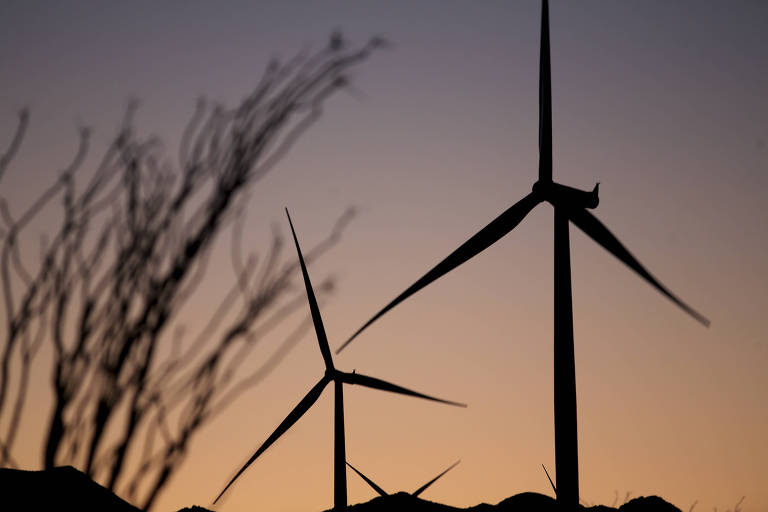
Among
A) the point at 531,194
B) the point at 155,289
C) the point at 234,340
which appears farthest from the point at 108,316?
the point at 531,194

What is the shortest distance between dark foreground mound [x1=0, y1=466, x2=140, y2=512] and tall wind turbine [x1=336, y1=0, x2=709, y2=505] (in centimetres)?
1206

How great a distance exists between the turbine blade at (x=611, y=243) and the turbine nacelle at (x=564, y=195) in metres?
0.09

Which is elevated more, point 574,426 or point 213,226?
point 213,226

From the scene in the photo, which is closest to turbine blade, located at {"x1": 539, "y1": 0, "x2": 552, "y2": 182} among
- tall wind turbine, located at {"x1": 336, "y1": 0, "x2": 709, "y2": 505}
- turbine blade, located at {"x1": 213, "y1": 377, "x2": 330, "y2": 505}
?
tall wind turbine, located at {"x1": 336, "y1": 0, "x2": 709, "y2": 505}

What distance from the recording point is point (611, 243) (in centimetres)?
820

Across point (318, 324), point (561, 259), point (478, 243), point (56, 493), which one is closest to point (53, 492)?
point (56, 493)

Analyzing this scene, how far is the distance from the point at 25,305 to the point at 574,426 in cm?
1186

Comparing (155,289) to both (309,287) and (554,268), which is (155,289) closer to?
(309,287)

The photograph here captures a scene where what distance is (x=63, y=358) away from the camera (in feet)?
53.9

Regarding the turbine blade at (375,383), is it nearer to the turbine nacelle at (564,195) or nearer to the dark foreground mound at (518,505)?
the turbine nacelle at (564,195)

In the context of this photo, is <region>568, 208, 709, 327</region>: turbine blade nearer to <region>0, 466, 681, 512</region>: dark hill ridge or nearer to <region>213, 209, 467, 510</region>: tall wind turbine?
<region>213, 209, 467, 510</region>: tall wind turbine

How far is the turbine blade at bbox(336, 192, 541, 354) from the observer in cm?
834

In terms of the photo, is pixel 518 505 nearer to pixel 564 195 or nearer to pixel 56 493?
pixel 56 493

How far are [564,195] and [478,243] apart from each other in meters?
1.03
